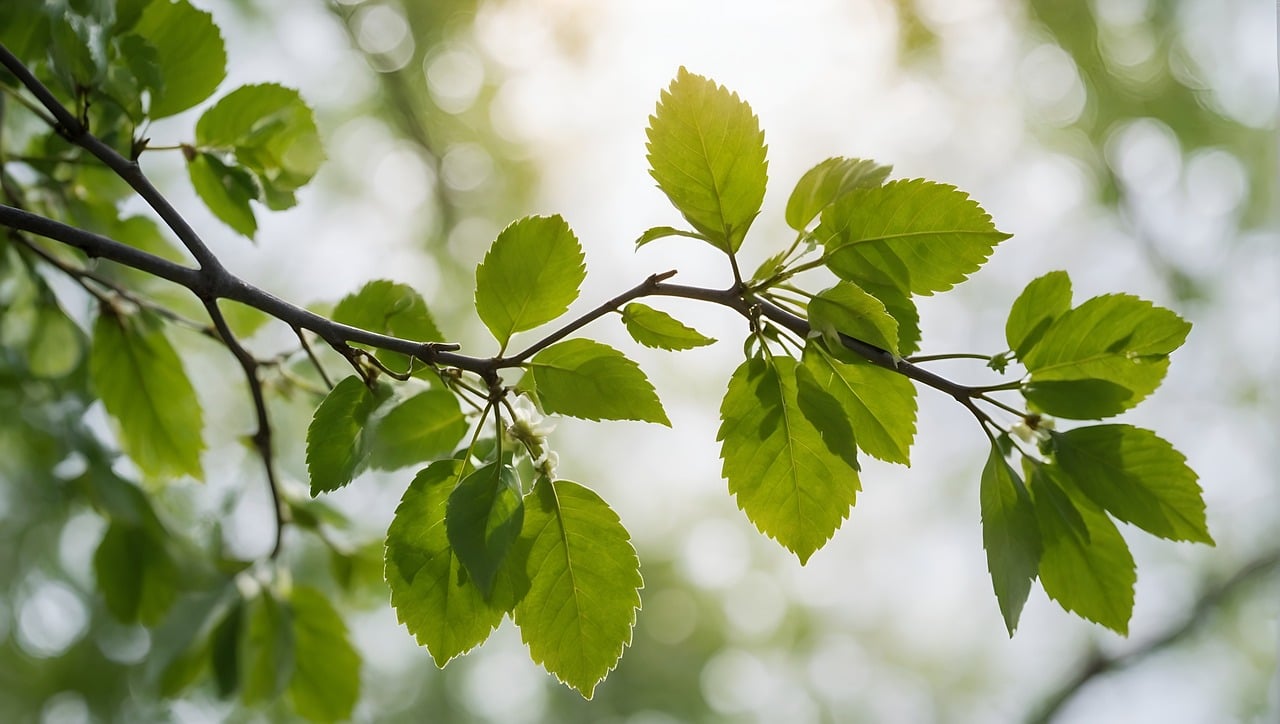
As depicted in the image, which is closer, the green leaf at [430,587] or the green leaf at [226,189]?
the green leaf at [430,587]

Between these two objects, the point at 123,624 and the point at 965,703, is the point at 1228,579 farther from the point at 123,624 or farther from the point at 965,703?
the point at 123,624

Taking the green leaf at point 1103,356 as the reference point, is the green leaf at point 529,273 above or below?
above

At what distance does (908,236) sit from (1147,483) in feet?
0.54

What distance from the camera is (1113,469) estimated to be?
1.37 ft

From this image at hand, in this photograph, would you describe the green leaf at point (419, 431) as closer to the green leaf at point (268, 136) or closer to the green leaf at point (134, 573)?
the green leaf at point (268, 136)

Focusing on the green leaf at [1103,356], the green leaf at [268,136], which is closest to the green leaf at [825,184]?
the green leaf at [1103,356]

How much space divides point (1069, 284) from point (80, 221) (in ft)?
2.27

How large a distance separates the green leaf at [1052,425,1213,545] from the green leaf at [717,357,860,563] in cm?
12

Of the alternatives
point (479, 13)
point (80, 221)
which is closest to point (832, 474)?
point (80, 221)

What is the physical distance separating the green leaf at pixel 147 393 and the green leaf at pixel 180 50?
16 cm

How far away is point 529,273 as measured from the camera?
41 centimetres

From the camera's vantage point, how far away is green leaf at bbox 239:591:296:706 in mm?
704

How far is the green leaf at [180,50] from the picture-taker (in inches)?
22.0

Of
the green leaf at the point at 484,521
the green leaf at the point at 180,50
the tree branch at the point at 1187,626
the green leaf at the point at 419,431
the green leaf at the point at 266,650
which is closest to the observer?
the green leaf at the point at 484,521
